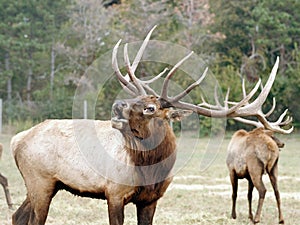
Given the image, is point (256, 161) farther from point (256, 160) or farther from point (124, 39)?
point (124, 39)

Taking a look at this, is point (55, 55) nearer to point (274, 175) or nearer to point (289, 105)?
point (289, 105)

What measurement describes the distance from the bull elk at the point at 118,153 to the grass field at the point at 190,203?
883 millimetres

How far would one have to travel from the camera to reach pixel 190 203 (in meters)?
10.6

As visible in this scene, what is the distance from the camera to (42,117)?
88.1ft

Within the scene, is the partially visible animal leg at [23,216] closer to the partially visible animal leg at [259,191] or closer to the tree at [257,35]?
the partially visible animal leg at [259,191]

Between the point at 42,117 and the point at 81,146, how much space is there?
2072 cm

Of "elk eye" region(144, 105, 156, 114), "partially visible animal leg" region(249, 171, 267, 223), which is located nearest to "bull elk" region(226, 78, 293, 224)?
"partially visible animal leg" region(249, 171, 267, 223)

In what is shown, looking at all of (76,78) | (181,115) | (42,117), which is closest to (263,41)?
(76,78)

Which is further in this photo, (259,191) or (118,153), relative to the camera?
(259,191)

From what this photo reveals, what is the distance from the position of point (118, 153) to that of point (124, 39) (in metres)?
23.8

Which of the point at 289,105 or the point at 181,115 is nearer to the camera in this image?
the point at 181,115

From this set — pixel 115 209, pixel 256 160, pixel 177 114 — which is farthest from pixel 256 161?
pixel 115 209

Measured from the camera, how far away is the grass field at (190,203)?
29.5 ft

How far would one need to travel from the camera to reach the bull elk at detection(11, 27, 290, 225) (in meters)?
6.12
